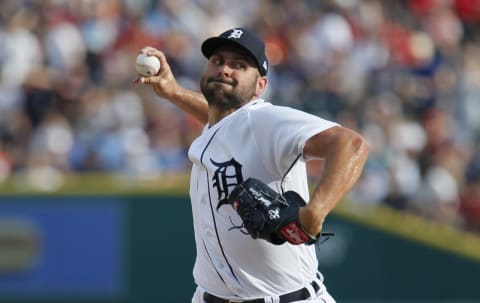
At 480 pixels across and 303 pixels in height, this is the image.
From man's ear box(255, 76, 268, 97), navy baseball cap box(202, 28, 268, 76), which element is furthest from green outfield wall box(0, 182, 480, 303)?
navy baseball cap box(202, 28, 268, 76)

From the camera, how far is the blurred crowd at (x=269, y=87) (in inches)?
483

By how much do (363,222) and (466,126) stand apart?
2.46m

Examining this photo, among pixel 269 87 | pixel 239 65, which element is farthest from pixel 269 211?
pixel 269 87

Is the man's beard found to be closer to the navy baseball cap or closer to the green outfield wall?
the navy baseball cap

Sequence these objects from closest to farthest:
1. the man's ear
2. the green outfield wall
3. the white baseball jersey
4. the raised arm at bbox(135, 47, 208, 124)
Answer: the white baseball jersey
the man's ear
the raised arm at bbox(135, 47, 208, 124)
the green outfield wall

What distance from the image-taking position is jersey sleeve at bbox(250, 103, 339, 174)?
4750 mm

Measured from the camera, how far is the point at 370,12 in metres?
14.9

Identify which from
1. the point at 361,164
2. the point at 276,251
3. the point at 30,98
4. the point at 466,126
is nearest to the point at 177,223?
the point at 30,98

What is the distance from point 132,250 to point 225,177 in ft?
22.0

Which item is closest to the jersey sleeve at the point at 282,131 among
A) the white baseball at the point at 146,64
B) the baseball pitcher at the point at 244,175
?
the baseball pitcher at the point at 244,175

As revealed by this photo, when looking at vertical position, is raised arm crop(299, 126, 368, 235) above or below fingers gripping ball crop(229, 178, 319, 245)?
above

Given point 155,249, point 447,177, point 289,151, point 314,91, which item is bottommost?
point 155,249

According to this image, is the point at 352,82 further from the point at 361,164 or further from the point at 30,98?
the point at 361,164

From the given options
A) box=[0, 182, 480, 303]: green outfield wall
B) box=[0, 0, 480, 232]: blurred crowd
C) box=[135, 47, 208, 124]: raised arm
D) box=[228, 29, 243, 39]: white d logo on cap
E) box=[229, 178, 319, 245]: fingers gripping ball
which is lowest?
box=[0, 182, 480, 303]: green outfield wall
